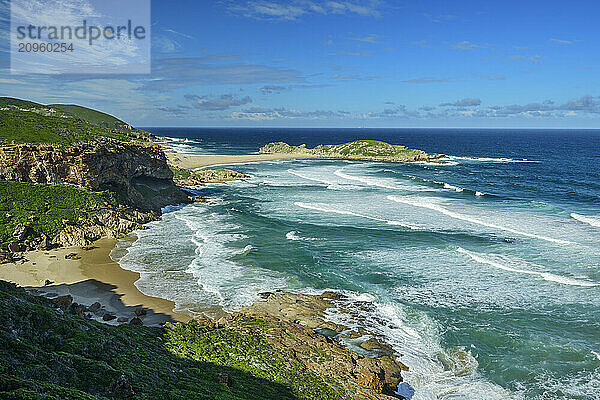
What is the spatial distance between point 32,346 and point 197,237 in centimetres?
2887

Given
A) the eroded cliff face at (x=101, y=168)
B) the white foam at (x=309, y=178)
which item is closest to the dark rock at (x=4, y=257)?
the eroded cliff face at (x=101, y=168)

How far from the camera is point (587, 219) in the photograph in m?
48.9

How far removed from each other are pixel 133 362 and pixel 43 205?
29.3 metres

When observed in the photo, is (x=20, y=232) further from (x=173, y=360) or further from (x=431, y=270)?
(x=431, y=270)

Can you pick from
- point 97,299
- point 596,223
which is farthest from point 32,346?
point 596,223

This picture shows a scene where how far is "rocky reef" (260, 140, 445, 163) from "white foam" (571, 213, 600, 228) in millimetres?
73086

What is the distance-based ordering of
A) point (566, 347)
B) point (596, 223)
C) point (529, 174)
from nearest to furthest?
point (566, 347) → point (596, 223) → point (529, 174)

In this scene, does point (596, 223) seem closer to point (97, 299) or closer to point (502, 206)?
point (502, 206)

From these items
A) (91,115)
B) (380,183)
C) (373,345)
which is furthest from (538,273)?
(91,115)

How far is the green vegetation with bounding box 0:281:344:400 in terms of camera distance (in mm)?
11125

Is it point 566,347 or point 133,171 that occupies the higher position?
point 133,171

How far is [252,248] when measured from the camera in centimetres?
3744

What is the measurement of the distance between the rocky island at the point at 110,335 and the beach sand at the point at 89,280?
0.70 ft

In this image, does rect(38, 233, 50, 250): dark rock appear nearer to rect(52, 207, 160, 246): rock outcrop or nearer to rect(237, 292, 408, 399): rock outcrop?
rect(52, 207, 160, 246): rock outcrop
